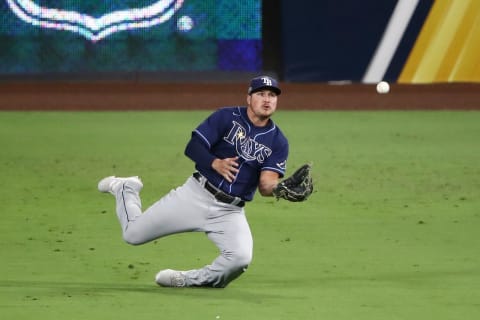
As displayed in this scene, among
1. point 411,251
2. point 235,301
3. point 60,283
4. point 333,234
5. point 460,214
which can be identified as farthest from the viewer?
point 460,214

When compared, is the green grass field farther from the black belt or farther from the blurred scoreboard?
the blurred scoreboard

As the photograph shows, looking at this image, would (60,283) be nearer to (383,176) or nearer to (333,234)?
(333,234)

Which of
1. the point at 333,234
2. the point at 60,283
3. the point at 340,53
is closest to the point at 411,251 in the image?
the point at 333,234

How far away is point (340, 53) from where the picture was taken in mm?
21938

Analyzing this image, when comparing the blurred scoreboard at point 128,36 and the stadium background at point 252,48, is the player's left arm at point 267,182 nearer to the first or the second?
the stadium background at point 252,48

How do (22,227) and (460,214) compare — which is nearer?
(22,227)

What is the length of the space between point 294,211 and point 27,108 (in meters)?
9.45

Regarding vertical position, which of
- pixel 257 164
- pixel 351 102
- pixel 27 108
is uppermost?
pixel 257 164

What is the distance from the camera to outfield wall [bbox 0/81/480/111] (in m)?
19.1

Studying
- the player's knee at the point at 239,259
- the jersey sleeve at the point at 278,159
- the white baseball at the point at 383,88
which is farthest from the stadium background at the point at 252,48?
the player's knee at the point at 239,259

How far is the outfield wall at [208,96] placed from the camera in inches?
751

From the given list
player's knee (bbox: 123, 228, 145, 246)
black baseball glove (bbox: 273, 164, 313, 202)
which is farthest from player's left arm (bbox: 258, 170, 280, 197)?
player's knee (bbox: 123, 228, 145, 246)

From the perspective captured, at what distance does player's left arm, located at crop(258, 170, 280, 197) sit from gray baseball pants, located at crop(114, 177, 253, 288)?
22 cm

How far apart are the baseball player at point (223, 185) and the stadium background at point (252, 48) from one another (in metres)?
14.2
